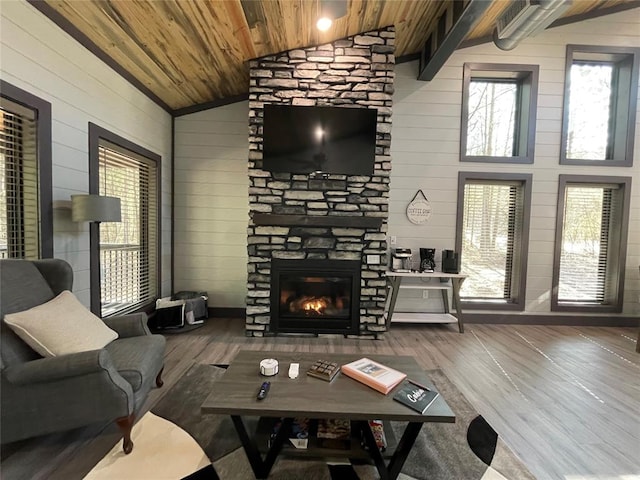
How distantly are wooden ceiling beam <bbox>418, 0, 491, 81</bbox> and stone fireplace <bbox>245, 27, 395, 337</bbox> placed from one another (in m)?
0.51

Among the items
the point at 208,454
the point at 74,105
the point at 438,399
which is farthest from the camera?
the point at 74,105

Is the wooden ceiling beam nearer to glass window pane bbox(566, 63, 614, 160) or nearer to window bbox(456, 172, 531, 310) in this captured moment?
window bbox(456, 172, 531, 310)

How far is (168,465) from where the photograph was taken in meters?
1.67

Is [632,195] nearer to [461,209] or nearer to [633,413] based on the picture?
[461,209]

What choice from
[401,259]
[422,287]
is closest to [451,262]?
[422,287]

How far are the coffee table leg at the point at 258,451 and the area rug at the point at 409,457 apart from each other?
6 centimetres

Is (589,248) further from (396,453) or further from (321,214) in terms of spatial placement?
(396,453)

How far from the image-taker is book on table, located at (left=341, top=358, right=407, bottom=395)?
1.67 meters

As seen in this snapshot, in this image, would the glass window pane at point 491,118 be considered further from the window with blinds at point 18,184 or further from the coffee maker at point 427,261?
the window with blinds at point 18,184

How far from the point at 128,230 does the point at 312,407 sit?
3.20m

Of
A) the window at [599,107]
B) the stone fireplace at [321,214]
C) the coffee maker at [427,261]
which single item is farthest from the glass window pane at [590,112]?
the stone fireplace at [321,214]

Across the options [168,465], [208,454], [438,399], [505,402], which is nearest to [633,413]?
[505,402]

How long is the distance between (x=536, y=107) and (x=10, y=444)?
6223 mm

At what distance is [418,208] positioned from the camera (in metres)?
4.26
